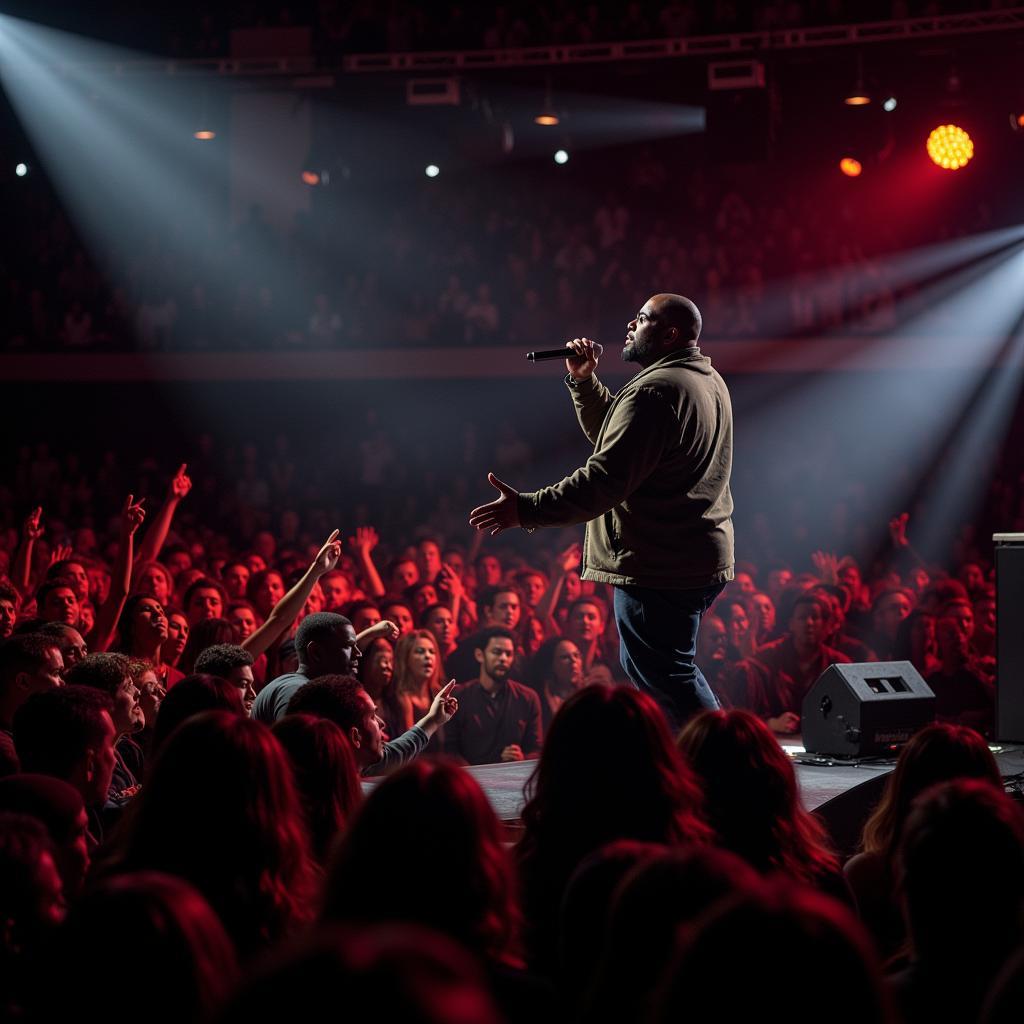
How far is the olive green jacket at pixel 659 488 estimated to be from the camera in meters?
3.45

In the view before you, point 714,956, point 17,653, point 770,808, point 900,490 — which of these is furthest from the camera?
point 900,490

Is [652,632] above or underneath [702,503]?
underneath

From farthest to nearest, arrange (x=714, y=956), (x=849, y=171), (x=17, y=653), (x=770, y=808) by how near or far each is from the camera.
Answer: (x=849, y=171)
(x=17, y=653)
(x=770, y=808)
(x=714, y=956)

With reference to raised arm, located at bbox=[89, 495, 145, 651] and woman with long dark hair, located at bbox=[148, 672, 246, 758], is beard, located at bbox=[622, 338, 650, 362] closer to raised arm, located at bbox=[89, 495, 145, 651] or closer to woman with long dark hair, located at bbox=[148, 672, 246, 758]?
woman with long dark hair, located at bbox=[148, 672, 246, 758]

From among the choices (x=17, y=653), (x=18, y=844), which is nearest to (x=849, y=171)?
(x=17, y=653)

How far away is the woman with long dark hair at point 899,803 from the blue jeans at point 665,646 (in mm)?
954

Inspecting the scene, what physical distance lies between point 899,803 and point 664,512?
1226 mm

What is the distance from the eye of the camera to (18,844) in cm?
175

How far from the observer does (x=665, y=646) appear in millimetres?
3605

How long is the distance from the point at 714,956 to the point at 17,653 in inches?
116

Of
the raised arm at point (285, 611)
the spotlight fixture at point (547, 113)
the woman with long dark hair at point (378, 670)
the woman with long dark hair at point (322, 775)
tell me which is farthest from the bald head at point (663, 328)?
the spotlight fixture at point (547, 113)

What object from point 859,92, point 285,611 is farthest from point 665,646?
point 859,92

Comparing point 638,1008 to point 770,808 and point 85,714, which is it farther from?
point 85,714

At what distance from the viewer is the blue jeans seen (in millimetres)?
3588
